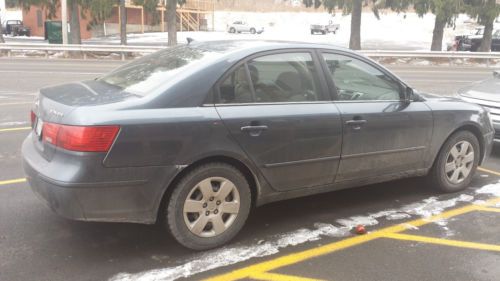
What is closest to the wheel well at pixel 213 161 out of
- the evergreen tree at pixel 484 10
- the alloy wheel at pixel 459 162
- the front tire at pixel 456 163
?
the front tire at pixel 456 163

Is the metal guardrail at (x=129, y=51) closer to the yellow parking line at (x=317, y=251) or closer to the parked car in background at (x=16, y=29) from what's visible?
the yellow parking line at (x=317, y=251)

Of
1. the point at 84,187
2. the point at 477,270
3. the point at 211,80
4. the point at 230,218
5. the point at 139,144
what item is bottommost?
the point at 477,270

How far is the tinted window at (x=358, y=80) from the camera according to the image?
460 cm

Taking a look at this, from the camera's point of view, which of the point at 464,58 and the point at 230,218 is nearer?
the point at 230,218

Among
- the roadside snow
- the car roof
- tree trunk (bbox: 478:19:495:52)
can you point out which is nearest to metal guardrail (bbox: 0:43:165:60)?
tree trunk (bbox: 478:19:495:52)

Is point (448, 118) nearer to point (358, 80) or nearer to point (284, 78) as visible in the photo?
point (358, 80)

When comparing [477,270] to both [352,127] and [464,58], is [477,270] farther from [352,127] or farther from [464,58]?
[464,58]

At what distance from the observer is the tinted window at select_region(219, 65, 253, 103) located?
13.1 feet

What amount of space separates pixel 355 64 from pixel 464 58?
2262cm

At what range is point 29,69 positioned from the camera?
703 inches

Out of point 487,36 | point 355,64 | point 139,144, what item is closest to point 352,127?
point 355,64

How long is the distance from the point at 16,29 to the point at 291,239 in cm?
4544

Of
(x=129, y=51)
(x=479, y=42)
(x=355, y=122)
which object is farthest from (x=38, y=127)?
(x=479, y=42)

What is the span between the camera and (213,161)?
153 inches
